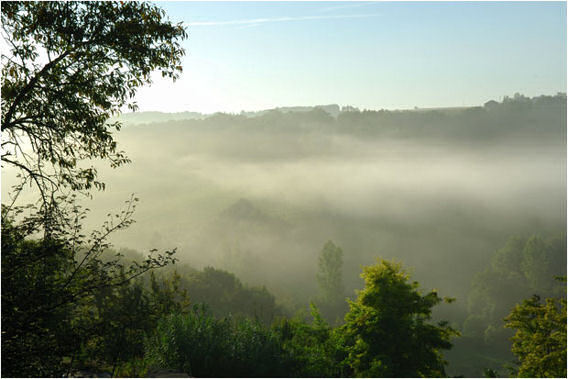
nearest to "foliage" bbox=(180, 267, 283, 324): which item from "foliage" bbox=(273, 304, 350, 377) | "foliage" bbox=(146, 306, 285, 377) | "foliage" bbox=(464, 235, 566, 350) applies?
"foliage" bbox=(464, 235, 566, 350)

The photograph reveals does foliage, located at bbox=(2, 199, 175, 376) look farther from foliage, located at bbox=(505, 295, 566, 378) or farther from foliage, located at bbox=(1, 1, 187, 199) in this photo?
foliage, located at bbox=(505, 295, 566, 378)

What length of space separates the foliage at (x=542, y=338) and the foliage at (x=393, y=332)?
4.39 meters

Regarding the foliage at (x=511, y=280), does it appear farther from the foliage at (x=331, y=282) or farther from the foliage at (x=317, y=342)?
the foliage at (x=317, y=342)

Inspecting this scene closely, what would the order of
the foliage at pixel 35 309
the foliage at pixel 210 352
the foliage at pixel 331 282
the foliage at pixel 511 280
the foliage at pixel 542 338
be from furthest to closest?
1. the foliage at pixel 331 282
2. the foliage at pixel 511 280
3. the foliage at pixel 542 338
4. the foliage at pixel 210 352
5. the foliage at pixel 35 309

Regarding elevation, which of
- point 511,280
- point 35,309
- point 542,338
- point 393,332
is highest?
point 35,309

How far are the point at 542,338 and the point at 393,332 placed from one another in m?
8.77

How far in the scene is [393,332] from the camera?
15.1 meters

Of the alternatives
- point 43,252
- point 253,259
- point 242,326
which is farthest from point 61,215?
point 253,259

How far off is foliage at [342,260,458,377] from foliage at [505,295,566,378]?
4390 mm

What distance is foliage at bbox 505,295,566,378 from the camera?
55.3 feet

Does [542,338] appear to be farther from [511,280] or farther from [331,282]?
[511,280]

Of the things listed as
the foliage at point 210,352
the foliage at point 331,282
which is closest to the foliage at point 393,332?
the foliage at point 210,352

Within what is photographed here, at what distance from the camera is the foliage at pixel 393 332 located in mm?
14391

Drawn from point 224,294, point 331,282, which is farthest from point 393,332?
point 331,282
